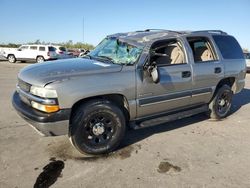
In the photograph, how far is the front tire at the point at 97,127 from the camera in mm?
3783

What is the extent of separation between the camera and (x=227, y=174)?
3537mm

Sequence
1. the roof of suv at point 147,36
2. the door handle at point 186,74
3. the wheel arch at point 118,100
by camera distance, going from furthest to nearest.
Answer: the door handle at point 186,74
the roof of suv at point 147,36
the wheel arch at point 118,100

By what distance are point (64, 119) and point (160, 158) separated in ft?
5.08

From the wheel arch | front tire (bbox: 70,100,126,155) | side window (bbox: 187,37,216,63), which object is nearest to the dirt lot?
front tire (bbox: 70,100,126,155)

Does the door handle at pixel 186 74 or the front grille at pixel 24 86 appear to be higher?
the door handle at pixel 186 74

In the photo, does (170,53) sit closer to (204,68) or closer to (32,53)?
(204,68)

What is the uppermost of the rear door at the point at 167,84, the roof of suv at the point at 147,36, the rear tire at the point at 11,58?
the roof of suv at the point at 147,36

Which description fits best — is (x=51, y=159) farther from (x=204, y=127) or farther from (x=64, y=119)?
(x=204, y=127)

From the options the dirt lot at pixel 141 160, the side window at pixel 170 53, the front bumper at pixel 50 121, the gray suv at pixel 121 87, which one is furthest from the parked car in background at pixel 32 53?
the front bumper at pixel 50 121

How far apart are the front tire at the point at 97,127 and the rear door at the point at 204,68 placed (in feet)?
5.98

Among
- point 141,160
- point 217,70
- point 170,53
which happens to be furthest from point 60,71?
point 217,70

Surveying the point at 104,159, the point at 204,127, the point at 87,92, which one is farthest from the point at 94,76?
the point at 204,127

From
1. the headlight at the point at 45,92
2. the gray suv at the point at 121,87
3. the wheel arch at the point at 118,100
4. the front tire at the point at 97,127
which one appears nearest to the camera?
the headlight at the point at 45,92

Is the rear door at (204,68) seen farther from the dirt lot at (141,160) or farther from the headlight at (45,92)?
the headlight at (45,92)
